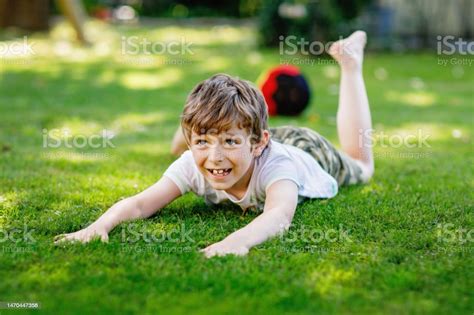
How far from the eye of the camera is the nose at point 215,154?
107 inches

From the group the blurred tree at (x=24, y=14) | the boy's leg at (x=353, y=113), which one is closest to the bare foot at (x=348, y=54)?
the boy's leg at (x=353, y=113)

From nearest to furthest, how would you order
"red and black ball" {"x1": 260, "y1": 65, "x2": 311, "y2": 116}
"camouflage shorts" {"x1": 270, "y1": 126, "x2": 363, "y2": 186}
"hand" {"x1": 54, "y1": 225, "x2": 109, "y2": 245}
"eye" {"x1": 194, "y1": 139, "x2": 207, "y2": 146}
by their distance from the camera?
"hand" {"x1": 54, "y1": 225, "x2": 109, "y2": 245} < "eye" {"x1": 194, "y1": 139, "x2": 207, "y2": 146} < "camouflage shorts" {"x1": 270, "y1": 126, "x2": 363, "y2": 186} < "red and black ball" {"x1": 260, "y1": 65, "x2": 311, "y2": 116}

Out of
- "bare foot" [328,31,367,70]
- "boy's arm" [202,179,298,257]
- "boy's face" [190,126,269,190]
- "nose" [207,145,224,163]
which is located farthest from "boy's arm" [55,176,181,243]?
Result: "bare foot" [328,31,367,70]

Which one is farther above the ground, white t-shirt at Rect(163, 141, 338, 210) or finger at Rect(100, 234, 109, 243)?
white t-shirt at Rect(163, 141, 338, 210)

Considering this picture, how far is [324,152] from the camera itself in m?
3.48

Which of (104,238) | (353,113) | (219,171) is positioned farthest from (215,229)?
(353,113)

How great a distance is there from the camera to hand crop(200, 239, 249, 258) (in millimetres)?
2420

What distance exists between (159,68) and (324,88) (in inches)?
92.7

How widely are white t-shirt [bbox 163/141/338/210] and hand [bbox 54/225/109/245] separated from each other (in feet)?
1.63

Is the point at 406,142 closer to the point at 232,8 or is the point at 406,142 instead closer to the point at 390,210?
the point at 390,210

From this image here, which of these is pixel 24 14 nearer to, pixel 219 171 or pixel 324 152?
pixel 324 152

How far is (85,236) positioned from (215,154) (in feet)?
1.98

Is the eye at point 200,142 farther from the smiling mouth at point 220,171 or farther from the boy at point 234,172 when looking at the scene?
the smiling mouth at point 220,171

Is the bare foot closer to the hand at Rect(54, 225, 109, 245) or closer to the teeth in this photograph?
the teeth
